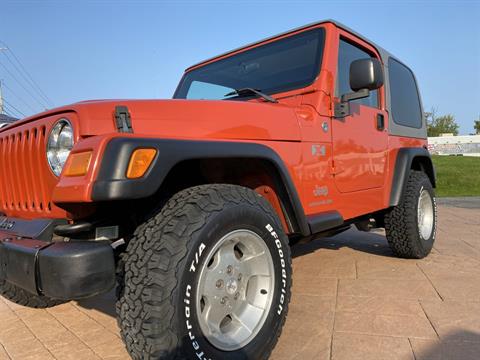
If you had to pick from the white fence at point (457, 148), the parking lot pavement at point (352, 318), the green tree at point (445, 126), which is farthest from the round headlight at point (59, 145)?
the green tree at point (445, 126)

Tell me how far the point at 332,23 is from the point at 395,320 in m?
2.24

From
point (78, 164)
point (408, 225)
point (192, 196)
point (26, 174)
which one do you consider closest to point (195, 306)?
point (192, 196)

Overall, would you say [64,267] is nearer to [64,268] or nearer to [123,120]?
[64,268]

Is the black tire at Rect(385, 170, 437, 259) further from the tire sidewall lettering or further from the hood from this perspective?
the tire sidewall lettering

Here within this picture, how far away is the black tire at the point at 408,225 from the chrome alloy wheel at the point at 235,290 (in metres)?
2.36

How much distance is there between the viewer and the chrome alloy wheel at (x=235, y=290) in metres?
1.92

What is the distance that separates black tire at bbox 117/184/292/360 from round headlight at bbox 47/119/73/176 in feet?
1.60

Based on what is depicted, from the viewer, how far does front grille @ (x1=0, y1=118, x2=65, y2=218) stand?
1895mm

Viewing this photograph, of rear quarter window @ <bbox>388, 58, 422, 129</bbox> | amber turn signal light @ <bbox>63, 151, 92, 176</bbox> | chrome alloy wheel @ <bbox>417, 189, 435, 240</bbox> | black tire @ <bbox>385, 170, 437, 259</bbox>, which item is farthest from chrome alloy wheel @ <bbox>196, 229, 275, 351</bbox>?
chrome alloy wheel @ <bbox>417, 189, 435, 240</bbox>

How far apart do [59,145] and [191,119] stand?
638 mm

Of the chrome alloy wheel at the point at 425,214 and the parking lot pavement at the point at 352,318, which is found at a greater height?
the chrome alloy wheel at the point at 425,214

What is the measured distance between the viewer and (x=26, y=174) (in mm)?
2020

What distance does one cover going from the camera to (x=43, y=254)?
1570 mm

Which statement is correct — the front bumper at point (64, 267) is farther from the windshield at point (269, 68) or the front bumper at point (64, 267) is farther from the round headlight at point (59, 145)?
the windshield at point (269, 68)
